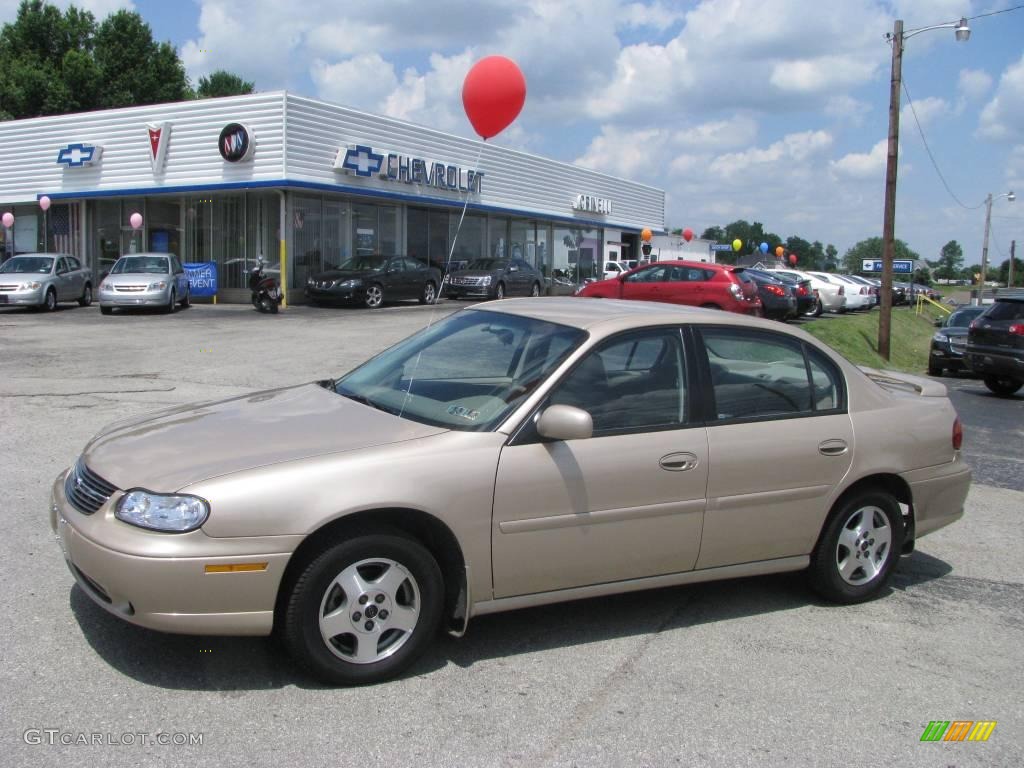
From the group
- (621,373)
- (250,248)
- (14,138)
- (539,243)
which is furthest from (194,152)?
(621,373)

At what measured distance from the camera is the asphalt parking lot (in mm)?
3309

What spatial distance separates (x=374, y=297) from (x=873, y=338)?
50.2 ft

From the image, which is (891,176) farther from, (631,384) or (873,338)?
(631,384)

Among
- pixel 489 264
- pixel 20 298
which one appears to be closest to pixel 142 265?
pixel 20 298

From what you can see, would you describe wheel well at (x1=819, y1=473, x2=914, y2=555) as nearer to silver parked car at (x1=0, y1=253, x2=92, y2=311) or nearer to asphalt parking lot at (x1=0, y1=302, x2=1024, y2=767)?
asphalt parking lot at (x1=0, y1=302, x2=1024, y2=767)

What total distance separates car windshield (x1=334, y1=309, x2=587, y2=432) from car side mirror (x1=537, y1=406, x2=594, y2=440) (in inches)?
9.1

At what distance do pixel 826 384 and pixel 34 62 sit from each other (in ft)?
176

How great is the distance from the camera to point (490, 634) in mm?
4379

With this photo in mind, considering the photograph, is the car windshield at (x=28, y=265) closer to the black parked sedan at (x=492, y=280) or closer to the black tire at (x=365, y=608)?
the black parked sedan at (x=492, y=280)

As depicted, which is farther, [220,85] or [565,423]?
[220,85]

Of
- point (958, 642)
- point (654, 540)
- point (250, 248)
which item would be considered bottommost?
point (958, 642)

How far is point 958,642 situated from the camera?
4.56 metres

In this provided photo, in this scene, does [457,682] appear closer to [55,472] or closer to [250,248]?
[55,472]

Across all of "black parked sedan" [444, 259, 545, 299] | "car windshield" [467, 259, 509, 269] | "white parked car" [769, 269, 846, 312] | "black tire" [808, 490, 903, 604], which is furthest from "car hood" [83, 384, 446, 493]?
"white parked car" [769, 269, 846, 312]
